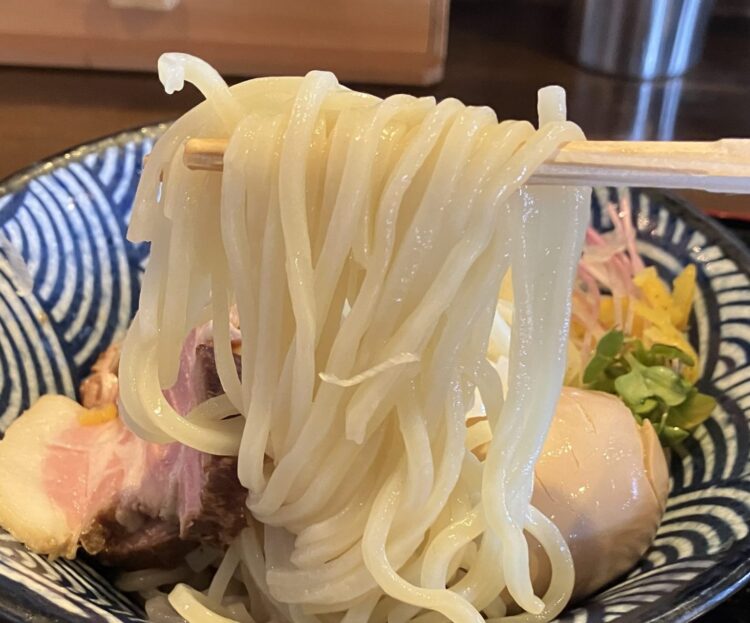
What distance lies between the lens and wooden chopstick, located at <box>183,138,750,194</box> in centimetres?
95

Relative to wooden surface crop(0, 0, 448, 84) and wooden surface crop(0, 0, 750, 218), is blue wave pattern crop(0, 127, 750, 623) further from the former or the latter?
wooden surface crop(0, 0, 448, 84)

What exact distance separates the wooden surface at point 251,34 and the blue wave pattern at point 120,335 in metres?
1.09

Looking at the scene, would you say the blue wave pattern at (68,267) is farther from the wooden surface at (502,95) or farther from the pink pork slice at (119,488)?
the wooden surface at (502,95)

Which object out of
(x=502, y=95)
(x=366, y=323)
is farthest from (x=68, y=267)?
(x=502, y=95)

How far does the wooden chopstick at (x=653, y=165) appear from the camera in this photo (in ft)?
3.12

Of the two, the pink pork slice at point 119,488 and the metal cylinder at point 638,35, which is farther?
the metal cylinder at point 638,35

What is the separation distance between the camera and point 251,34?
110 inches

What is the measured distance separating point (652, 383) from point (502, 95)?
5.19 feet

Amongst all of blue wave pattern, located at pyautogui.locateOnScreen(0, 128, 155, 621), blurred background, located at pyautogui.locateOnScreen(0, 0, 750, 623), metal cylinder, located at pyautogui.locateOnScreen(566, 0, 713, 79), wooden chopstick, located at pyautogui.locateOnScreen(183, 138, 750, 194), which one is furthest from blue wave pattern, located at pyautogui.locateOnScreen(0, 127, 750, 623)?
metal cylinder, located at pyautogui.locateOnScreen(566, 0, 713, 79)

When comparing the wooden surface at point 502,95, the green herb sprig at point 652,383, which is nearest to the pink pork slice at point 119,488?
the green herb sprig at point 652,383

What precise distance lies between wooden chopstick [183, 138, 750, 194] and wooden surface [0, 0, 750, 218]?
185cm

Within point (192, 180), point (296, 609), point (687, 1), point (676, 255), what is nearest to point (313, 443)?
point (296, 609)

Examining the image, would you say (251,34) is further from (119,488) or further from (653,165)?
(653,165)

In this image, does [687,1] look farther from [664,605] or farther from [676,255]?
[664,605]
